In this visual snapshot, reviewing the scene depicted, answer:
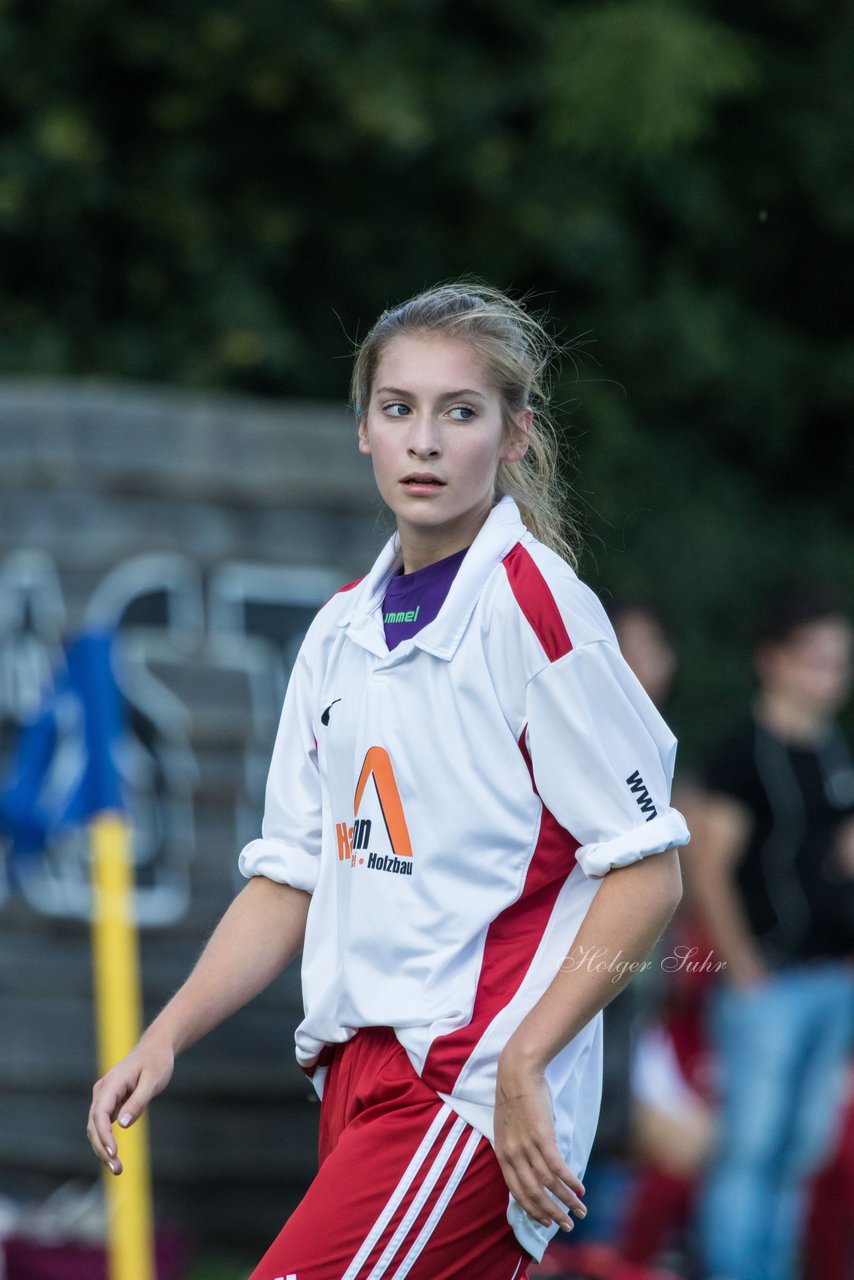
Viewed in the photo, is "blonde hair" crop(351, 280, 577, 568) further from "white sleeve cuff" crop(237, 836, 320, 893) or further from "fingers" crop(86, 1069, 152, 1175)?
"fingers" crop(86, 1069, 152, 1175)

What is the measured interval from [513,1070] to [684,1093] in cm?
365

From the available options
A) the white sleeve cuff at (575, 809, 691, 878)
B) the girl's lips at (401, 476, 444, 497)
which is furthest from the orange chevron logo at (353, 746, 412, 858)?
the girl's lips at (401, 476, 444, 497)

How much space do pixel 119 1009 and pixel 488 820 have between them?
97.8 inches

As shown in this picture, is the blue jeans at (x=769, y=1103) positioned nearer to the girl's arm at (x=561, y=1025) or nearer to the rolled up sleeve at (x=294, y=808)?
the rolled up sleeve at (x=294, y=808)

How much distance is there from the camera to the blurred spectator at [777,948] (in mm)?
5246

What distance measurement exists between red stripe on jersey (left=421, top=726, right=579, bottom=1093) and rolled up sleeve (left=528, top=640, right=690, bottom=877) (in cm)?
5

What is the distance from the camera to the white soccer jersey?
2.15 m

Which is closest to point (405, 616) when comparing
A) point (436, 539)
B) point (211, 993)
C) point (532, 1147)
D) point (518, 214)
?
point (436, 539)

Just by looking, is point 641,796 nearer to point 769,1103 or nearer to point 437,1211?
point 437,1211

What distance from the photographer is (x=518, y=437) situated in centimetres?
240

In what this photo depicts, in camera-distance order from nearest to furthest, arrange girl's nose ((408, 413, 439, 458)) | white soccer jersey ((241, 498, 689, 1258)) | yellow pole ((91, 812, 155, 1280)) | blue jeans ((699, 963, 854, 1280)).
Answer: white soccer jersey ((241, 498, 689, 1258))
girl's nose ((408, 413, 439, 458))
yellow pole ((91, 812, 155, 1280))
blue jeans ((699, 963, 854, 1280))

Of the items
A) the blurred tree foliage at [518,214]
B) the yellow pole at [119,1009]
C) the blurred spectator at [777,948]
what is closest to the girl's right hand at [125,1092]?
the yellow pole at [119,1009]

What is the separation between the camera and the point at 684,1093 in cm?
553

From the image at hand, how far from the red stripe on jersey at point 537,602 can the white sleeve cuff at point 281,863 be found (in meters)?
0.49
